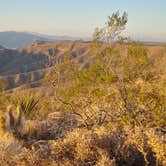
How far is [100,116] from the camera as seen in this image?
8.84 m

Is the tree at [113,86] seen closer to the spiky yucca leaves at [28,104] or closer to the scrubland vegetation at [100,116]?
the scrubland vegetation at [100,116]

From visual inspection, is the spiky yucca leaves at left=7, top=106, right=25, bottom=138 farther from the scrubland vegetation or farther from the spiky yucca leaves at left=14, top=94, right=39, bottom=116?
the spiky yucca leaves at left=14, top=94, right=39, bottom=116

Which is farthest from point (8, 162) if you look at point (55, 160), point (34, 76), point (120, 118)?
point (34, 76)

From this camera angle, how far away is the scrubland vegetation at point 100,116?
5406 millimetres

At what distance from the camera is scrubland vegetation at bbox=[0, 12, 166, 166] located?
5.41 meters

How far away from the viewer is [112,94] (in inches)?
370

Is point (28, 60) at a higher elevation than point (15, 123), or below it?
below

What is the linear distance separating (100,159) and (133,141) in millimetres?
635

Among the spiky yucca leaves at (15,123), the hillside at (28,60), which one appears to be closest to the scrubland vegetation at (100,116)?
the spiky yucca leaves at (15,123)

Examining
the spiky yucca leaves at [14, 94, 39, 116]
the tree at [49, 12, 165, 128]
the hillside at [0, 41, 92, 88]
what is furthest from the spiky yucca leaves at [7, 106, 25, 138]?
the hillside at [0, 41, 92, 88]

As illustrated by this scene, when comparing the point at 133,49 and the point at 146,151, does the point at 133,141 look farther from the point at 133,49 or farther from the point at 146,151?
the point at 133,49

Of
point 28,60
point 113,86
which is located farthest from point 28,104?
point 28,60

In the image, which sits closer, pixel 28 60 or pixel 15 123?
pixel 15 123

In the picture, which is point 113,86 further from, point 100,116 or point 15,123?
point 15,123
